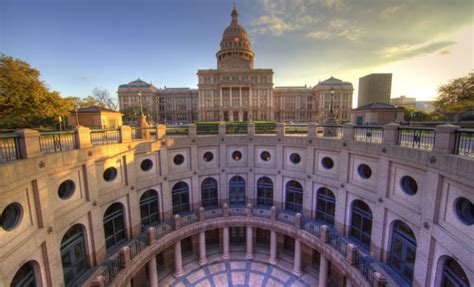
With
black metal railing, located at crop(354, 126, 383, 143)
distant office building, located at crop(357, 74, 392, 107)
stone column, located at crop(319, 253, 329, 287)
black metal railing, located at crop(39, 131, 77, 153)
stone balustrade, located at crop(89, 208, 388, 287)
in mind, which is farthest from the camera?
distant office building, located at crop(357, 74, 392, 107)

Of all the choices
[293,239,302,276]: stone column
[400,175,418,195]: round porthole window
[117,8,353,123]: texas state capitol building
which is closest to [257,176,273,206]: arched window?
[293,239,302,276]: stone column

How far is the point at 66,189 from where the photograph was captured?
973 cm

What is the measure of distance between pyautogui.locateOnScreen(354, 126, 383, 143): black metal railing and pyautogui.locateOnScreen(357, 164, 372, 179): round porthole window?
181 centimetres

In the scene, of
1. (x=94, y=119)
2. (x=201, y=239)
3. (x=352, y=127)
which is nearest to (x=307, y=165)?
(x=352, y=127)

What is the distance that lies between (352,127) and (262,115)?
64695 millimetres

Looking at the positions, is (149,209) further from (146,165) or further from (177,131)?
(177,131)

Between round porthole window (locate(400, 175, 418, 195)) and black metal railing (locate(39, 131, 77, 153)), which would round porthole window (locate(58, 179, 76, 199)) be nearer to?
black metal railing (locate(39, 131, 77, 153))

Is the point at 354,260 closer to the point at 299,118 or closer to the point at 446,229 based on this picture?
the point at 446,229

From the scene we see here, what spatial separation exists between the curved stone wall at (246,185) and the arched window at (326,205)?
51cm

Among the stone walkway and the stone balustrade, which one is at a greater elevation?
the stone balustrade

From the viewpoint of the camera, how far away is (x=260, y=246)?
1742 centimetres

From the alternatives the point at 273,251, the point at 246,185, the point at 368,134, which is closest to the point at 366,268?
the point at 273,251

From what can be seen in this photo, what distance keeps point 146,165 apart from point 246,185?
9.43 metres

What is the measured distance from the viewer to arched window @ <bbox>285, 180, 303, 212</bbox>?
16.7 metres
